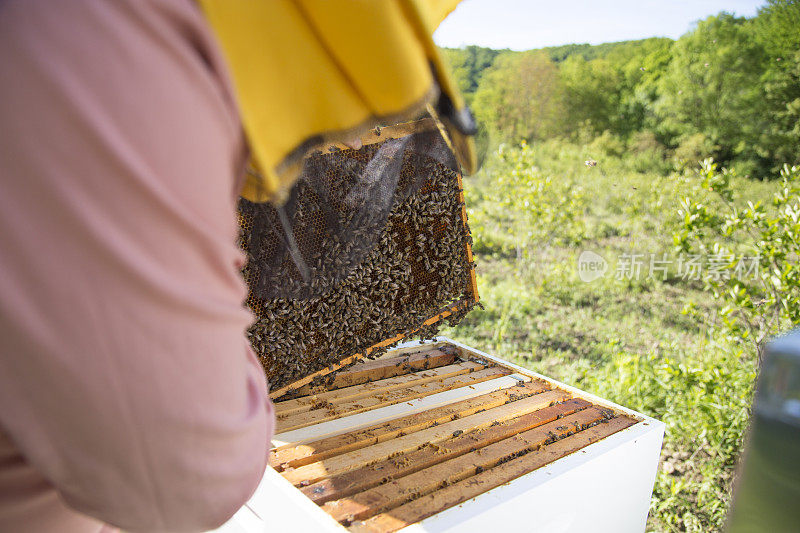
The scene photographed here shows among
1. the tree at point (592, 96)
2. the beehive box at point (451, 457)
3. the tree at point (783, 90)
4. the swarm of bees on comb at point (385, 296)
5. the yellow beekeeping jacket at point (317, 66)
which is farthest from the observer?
the tree at point (592, 96)

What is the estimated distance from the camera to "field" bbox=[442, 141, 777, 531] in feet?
12.4

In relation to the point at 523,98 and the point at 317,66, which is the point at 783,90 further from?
the point at 317,66

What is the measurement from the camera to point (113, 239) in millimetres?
512

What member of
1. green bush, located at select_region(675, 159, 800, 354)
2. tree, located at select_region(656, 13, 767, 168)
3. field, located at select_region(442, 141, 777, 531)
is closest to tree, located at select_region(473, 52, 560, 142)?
tree, located at select_region(656, 13, 767, 168)

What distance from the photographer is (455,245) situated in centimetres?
266

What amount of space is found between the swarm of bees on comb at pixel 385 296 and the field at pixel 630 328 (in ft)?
1.53

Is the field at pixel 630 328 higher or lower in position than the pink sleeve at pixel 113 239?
lower

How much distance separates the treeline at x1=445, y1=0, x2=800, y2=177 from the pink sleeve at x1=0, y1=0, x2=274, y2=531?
11.4 m

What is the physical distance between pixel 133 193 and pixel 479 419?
7.00 feet

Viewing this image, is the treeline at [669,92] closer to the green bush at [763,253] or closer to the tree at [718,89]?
the tree at [718,89]

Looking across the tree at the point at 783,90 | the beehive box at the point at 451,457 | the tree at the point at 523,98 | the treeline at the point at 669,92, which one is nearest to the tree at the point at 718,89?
the treeline at the point at 669,92

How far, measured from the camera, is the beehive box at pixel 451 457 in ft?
5.85

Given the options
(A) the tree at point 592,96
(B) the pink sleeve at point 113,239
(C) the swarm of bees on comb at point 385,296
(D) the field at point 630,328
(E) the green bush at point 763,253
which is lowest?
(A) the tree at point 592,96

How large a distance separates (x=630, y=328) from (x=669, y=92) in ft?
78.4
